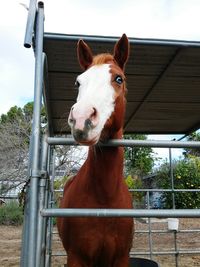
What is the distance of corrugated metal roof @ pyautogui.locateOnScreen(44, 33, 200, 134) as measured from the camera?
3074mm

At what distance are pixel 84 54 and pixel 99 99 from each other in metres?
0.80

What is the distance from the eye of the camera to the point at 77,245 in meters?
2.43

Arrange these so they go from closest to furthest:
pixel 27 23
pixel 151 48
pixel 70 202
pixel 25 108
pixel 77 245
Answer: pixel 27 23, pixel 77 245, pixel 70 202, pixel 151 48, pixel 25 108

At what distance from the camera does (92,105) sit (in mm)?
1778

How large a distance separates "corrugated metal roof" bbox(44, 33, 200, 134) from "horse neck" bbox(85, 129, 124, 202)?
94 centimetres

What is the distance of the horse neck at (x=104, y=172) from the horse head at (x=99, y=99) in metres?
0.26

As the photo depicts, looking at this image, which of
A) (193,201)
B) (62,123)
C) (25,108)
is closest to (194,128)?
(62,123)

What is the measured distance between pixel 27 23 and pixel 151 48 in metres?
1.34

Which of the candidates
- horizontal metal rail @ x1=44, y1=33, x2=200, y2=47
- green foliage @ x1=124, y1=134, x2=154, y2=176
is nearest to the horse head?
horizontal metal rail @ x1=44, y1=33, x2=200, y2=47

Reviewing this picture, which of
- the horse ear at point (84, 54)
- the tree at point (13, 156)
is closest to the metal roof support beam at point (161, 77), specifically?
the horse ear at point (84, 54)

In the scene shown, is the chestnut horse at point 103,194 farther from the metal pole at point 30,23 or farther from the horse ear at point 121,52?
the metal pole at point 30,23

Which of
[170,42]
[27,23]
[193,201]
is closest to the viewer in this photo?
[27,23]

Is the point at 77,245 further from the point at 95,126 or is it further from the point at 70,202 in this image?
the point at 95,126

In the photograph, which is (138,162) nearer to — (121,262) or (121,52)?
(121,262)
